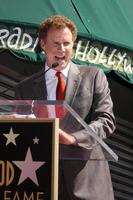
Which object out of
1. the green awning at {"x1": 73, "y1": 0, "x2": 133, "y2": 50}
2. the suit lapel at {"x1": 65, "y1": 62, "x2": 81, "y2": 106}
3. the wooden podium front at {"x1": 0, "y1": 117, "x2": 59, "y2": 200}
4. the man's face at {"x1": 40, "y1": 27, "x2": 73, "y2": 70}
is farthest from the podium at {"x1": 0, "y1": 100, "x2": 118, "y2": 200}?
the green awning at {"x1": 73, "y1": 0, "x2": 133, "y2": 50}

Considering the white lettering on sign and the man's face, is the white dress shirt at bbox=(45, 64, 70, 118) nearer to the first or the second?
the man's face

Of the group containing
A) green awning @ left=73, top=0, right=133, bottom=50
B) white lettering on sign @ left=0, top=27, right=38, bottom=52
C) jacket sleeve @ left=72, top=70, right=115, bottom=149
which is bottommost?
jacket sleeve @ left=72, top=70, right=115, bottom=149

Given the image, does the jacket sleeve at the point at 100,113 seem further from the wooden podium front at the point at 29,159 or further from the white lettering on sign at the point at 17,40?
the white lettering on sign at the point at 17,40

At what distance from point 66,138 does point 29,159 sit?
25 cm

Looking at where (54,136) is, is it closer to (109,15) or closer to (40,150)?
(40,150)

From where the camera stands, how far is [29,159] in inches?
96.0

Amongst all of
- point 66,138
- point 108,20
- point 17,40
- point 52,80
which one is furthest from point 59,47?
point 108,20

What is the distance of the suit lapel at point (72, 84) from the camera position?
3.11 meters

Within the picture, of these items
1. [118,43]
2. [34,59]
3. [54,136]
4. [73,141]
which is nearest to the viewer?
[54,136]

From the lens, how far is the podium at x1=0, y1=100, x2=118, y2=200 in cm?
241

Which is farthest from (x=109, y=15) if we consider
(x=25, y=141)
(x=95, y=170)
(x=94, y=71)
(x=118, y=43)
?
(x=25, y=141)

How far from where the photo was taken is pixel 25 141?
97.0 inches

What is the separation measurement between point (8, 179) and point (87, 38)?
131 inches

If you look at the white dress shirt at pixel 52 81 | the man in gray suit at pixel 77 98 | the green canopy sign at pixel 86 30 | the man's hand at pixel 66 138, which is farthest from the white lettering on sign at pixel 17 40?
the man's hand at pixel 66 138
